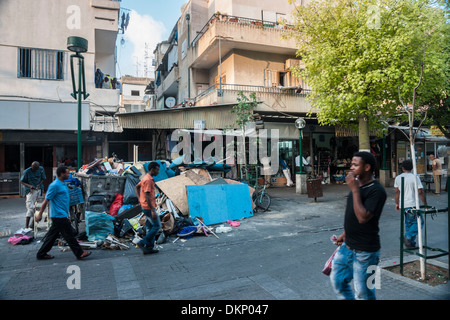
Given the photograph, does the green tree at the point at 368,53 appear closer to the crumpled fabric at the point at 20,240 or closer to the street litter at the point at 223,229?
the street litter at the point at 223,229

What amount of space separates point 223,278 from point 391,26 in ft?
32.4

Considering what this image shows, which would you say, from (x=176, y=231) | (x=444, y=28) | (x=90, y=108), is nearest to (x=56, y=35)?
(x=90, y=108)

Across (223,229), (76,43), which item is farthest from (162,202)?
(76,43)

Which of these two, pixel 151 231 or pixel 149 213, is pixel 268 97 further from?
pixel 151 231

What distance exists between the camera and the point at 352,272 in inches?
115

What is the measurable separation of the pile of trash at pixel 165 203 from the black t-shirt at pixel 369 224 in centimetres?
489

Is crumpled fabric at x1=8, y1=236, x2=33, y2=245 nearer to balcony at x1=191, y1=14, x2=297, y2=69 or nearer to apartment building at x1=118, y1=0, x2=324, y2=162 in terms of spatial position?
apartment building at x1=118, y1=0, x2=324, y2=162

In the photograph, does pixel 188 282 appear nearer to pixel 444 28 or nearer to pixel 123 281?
pixel 123 281

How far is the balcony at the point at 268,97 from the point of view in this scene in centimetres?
1477

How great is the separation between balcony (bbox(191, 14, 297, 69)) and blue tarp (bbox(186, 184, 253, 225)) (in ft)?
31.3

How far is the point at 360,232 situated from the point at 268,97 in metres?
13.2

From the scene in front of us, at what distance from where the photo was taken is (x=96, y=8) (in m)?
15.2

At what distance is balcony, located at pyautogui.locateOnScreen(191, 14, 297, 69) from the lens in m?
15.5

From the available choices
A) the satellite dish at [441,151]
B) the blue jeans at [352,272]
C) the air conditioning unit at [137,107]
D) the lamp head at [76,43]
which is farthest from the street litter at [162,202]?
the air conditioning unit at [137,107]
